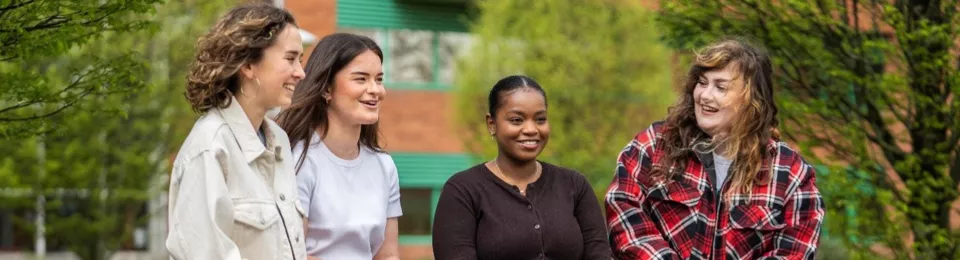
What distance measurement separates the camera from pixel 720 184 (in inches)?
232

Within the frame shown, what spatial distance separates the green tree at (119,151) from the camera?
16.3m

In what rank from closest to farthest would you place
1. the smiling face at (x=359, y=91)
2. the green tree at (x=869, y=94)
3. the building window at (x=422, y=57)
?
the smiling face at (x=359, y=91) < the green tree at (x=869, y=94) < the building window at (x=422, y=57)

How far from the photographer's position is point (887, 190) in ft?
30.4

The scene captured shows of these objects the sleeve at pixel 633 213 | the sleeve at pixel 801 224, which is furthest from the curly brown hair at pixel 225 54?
the sleeve at pixel 801 224

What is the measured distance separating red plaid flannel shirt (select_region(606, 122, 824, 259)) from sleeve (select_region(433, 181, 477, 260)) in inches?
25.8

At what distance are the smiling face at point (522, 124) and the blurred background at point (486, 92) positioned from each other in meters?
2.10

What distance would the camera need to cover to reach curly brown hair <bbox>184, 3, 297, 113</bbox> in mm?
4652

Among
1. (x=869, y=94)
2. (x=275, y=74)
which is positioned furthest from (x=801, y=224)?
(x=869, y=94)

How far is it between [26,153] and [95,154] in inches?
28.1

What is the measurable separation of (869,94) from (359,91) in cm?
489

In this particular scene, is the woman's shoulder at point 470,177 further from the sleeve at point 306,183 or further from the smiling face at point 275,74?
the smiling face at point 275,74

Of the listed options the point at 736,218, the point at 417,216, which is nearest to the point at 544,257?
the point at 736,218

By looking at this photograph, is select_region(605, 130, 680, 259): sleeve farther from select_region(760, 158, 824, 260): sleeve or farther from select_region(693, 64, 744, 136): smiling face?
select_region(760, 158, 824, 260): sleeve

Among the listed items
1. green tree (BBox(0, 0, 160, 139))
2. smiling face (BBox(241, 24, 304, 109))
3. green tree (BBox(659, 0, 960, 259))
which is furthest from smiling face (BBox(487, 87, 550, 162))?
green tree (BBox(659, 0, 960, 259))
